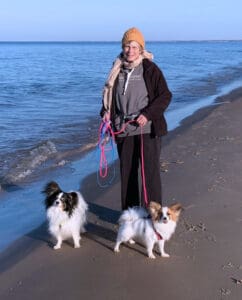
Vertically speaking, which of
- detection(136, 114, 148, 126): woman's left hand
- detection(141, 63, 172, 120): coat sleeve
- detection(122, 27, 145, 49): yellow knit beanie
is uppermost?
detection(122, 27, 145, 49): yellow knit beanie

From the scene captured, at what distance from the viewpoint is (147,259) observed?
4.55 m

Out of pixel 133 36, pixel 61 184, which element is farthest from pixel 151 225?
pixel 61 184

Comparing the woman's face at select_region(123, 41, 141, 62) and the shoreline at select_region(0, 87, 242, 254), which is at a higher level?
the woman's face at select_region(123, 41, 141, 62)

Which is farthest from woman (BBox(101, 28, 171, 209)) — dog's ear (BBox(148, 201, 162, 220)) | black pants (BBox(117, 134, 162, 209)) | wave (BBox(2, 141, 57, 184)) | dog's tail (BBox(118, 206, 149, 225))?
wave (BBox(2, 141, 57, 184))

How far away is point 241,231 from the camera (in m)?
4.91

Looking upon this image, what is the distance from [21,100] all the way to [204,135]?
9127mm

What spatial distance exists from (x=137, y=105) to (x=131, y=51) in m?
0.51

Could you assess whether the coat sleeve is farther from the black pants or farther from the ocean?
the ocean

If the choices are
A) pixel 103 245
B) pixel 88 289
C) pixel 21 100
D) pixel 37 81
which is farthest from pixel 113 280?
pixel 37 81

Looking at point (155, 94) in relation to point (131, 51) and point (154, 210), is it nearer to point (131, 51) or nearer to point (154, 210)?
point (131, 51)

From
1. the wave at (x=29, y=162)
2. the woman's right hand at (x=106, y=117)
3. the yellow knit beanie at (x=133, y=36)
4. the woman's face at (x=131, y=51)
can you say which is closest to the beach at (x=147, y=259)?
the woman's right hand at (x=106, y=117)

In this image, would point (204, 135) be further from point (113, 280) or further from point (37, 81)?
point (37, 81)

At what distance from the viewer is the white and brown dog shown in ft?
14.5

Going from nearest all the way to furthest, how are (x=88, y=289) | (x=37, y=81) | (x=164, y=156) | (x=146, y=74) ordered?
(x=88, y=289) → (x=146, y=74) → (x=164, y=156) → (x=37, y=81)
